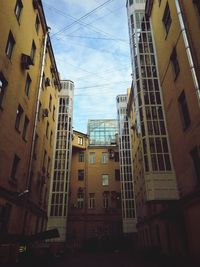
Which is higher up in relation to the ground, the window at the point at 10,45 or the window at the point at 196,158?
the window at the point at 10,45

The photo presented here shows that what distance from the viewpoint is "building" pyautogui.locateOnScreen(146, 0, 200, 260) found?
12.2m

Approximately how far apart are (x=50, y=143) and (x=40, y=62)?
28.3ft

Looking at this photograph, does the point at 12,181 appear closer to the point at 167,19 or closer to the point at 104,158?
the point at 167,19

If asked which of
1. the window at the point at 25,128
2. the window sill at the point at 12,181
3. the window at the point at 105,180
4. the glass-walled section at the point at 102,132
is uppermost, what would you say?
the glass-walled section at the point at 102,132

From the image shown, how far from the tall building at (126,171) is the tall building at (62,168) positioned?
8.54m

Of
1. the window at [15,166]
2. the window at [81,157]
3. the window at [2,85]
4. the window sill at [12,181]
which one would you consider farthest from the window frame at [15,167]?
the window at [81,157]

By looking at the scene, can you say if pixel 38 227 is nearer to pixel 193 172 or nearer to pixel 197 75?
pixel 193 172

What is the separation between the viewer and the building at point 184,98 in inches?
480

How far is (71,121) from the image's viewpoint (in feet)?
114

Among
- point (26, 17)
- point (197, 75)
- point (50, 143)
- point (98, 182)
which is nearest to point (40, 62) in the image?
point (26, 17)

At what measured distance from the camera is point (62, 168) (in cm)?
3152

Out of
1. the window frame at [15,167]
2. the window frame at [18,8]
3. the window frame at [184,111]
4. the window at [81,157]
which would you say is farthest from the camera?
the window at [81,157]

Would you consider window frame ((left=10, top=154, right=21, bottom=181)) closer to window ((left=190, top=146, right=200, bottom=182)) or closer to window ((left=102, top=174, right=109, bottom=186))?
window ((left=190, top=146, right=200, bottom=182))

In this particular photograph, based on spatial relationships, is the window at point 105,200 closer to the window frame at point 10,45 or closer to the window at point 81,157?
the window at point 81,157
